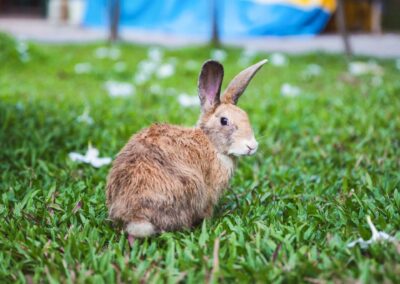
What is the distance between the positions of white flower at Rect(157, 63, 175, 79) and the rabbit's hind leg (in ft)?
18.1

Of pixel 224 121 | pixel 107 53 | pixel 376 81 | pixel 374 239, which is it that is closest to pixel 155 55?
pixel 107 53

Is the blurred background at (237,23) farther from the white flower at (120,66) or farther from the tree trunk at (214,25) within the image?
the white flower at (120,66)

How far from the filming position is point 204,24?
15.3 meters

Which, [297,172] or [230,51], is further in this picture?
[230,51]

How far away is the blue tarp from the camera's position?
14242 millimetres

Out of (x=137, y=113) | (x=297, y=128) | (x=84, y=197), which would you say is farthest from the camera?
(x=137, y=113)

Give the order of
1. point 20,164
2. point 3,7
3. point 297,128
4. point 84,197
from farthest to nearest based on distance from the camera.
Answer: point 3,7, point 297,128, point 20,164, point 84,197

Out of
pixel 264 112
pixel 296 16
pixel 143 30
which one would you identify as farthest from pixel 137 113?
pixel 143 30

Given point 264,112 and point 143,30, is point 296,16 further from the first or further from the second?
point 264,112

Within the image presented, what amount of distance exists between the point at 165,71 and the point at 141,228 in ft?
18.8

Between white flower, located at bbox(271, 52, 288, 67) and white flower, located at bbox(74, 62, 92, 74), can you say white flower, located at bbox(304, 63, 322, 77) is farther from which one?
white flower, located at bbox(74, 62, 92, 74)

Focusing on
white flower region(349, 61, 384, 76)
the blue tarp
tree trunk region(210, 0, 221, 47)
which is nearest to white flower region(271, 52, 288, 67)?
white flower region(349, 61, 384, 76)

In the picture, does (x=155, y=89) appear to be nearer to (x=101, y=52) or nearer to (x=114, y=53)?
(x=114, y=53)

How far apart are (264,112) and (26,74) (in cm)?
375
